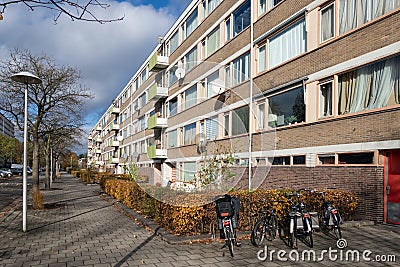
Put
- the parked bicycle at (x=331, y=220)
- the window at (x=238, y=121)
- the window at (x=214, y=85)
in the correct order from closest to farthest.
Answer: the window at (x=214, y=85) < the window at (x=238, y=121) < the parked bicycle at (x=331, y=220)

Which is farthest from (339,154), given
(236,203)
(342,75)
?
(236,203)

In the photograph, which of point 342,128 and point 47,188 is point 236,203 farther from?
point 47,188

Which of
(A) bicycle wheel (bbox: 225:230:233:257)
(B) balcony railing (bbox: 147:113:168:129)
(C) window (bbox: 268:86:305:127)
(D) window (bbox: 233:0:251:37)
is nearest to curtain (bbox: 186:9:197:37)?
(D) window (bbox: 233:0:251:37)

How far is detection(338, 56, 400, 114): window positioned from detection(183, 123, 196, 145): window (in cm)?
615

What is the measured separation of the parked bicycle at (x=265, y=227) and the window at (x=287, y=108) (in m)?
6.75

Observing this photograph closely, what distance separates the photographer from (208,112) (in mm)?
6523

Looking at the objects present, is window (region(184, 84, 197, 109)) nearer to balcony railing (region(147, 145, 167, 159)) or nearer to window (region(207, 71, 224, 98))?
window (region(207, 71, 224, 98))

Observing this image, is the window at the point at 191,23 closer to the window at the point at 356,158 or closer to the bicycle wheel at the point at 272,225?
the window at the point at 356,158

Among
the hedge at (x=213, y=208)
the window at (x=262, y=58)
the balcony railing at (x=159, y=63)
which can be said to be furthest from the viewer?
the window at (x=262, y=58)

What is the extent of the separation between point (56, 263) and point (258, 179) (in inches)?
184

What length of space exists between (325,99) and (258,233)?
7.03 metres

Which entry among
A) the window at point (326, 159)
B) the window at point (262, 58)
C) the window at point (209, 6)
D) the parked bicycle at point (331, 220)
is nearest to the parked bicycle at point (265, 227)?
the parked bicycle at point (331, 220)

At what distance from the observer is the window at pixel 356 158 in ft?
33.3

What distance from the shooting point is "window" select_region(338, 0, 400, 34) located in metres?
10.0
